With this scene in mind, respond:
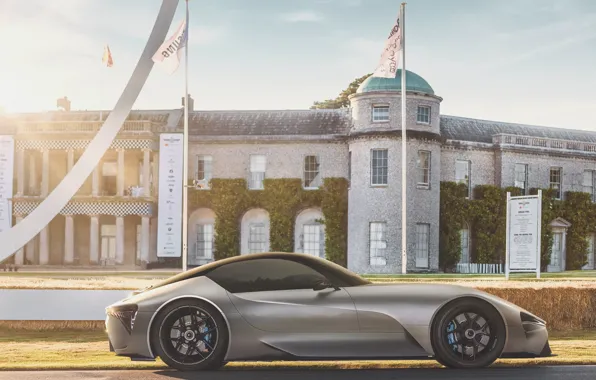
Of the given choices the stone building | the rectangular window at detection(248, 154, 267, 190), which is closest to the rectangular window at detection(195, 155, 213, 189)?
the stone building

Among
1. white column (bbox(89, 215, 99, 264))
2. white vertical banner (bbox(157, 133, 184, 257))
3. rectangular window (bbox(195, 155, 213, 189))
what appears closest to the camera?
white vertical banner (bbox(157, 133, 184, 257))

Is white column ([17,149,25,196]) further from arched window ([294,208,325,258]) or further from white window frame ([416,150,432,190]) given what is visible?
white window frame ([416,150,432,190])

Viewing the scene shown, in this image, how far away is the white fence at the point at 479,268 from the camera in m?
44.3

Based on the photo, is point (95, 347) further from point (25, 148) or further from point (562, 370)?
point (25, 148)

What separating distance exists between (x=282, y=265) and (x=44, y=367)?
270 cm

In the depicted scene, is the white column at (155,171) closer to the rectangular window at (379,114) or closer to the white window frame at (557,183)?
the rectangular window at (379,114)

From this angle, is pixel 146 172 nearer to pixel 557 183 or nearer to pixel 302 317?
pixel 557 183

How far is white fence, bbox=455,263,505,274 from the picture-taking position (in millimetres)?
44281

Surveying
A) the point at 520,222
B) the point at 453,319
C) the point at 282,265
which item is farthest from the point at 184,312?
the point at 520,222

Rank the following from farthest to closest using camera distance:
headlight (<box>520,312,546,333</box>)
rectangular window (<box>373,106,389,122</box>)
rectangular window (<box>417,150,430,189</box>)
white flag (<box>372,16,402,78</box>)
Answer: rectangular window (<box>417,150,430,189</box>), rectangular window (<box>373,106,389,122</box>), white flag (<box>372,16,402,78</box>), headlight (<box>520,312,546,333</box>)

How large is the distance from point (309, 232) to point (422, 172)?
609 centimetres

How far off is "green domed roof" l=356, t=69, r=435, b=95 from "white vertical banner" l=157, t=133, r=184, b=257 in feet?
31.3

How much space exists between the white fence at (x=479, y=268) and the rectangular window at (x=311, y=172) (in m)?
7.82

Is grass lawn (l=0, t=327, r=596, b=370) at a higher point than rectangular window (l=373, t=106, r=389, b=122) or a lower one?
lower
